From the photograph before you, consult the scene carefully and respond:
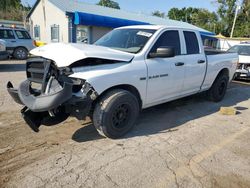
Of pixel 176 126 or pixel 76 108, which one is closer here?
pixel 76 108

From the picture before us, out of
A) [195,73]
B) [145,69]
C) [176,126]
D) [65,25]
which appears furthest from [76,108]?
[65,25]

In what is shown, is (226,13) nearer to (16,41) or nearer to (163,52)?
(16,41)

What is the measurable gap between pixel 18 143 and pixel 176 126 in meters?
2.93

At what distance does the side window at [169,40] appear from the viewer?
15.6 ft

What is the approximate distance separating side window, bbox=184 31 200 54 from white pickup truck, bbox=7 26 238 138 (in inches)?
2.5

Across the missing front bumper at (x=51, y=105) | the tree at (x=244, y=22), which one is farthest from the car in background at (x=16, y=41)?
the tree at (x=244, y=22)

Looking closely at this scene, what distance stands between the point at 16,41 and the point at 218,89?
12.8 meters

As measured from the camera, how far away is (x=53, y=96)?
135 inches

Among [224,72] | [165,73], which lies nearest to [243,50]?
[224,72]

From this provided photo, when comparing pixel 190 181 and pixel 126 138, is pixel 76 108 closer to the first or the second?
pixel 126 138

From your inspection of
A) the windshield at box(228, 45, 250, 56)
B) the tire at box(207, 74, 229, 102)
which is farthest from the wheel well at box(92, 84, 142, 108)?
the windshield at box(228, 45, 250, 56)

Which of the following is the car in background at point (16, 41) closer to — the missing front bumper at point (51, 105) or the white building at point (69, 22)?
the white building at point (69, 22)

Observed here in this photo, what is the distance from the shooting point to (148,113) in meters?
5.72

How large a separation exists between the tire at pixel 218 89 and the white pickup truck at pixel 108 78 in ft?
5.70
